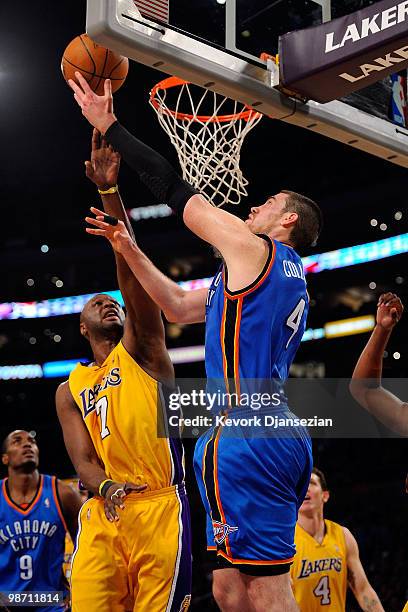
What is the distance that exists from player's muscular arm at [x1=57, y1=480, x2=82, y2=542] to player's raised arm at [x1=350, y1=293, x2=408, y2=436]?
2842 millimetres

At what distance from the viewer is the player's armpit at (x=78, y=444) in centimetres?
444

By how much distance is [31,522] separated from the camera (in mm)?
6660

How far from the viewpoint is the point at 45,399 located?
75.3ft

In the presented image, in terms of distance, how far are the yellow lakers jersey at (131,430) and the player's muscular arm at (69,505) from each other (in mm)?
2338

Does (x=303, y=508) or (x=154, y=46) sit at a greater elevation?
(x=154, y=46)

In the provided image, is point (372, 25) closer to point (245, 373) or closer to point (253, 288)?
point (253, 288)

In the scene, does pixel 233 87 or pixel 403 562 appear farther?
pixel 403 562

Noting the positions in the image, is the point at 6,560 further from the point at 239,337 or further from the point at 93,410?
the point at 239,337

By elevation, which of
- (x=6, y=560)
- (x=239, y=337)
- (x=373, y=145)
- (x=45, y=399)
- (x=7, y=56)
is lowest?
(x=6, y=560)

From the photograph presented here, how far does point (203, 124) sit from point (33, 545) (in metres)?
3.41

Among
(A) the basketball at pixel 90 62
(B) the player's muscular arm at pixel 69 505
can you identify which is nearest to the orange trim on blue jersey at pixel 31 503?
(B) the player's muscular arm at pixel 69 505

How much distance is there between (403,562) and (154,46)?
1127 cm

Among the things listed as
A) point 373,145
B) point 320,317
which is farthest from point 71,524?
point 320,317

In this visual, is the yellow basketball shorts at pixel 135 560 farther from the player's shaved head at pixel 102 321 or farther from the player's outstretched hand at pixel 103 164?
the player's outstretched hand at pixel 103 164
